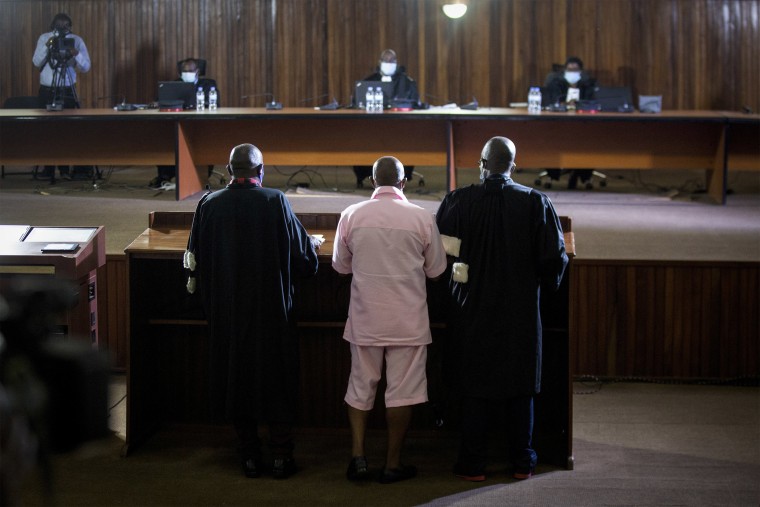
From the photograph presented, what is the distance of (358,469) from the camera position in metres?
4.05

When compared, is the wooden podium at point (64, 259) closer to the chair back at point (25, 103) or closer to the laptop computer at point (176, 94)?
the laptop computer at point (176, 94)

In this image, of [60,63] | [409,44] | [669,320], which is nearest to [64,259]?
[669,320]

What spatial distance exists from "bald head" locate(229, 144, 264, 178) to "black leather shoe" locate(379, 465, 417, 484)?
4.15 feet

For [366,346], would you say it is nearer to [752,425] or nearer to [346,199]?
[752,425]

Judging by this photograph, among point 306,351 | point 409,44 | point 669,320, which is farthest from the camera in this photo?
point 409,44

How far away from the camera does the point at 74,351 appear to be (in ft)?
4.40

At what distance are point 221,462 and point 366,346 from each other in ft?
2.80

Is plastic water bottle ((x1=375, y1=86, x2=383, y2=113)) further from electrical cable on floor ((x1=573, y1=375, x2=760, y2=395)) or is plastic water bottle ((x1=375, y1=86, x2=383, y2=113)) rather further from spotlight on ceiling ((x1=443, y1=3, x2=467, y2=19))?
electrical cable on floor ((x1=573, y1=375, x2=760, y2=395))

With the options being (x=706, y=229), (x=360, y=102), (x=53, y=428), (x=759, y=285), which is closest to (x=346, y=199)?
(x=360, y=102)

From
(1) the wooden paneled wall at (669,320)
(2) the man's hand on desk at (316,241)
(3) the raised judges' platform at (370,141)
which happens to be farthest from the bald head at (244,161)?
(3) the raised judges' platform at (370,141)

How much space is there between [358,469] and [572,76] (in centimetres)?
611

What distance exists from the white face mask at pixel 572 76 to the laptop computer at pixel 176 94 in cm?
333

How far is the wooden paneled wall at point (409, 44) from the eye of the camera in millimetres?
10945

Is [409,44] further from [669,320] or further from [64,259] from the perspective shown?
[64,259]
